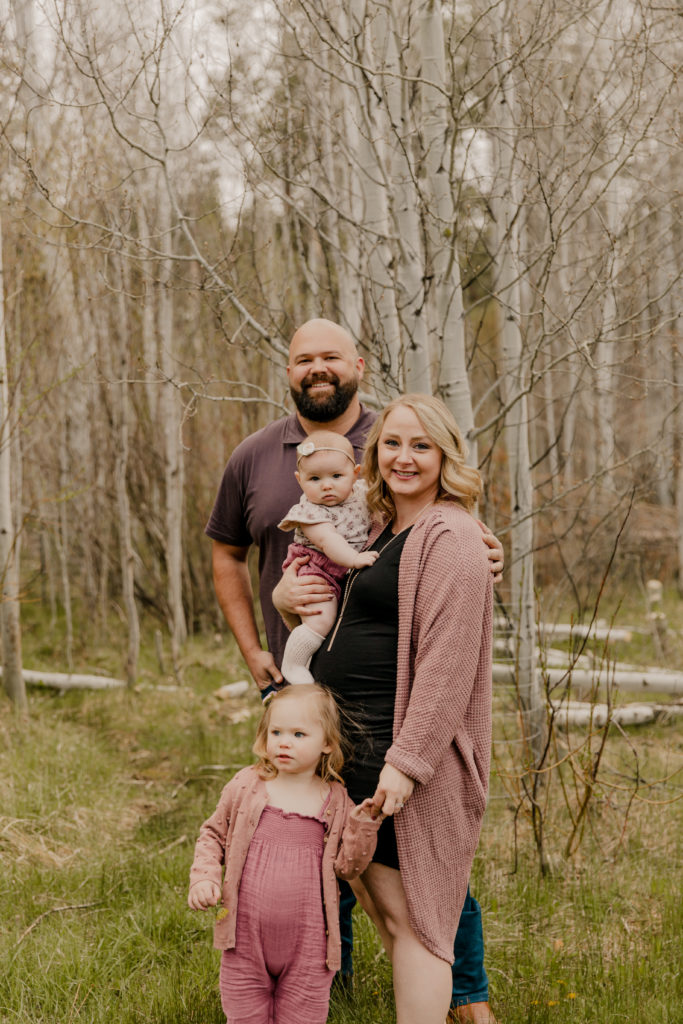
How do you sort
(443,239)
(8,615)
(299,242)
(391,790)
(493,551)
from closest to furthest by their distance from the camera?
1. (391,790)
2. (493,551)
3. (443,239)
4. (299,242)
5. (8,615)

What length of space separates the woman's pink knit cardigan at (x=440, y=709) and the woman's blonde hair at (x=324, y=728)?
6.9 inches

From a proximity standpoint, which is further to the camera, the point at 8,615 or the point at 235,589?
the point at 8,615

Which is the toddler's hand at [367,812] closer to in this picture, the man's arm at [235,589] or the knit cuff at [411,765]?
the knit cuff at [411,765]

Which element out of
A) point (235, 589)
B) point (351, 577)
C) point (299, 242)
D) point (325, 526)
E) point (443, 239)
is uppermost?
point (299, 242)

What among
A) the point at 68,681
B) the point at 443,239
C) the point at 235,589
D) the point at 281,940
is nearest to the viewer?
the point at 281,940

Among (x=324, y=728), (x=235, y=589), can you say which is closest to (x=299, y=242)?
(x=235, y=589)

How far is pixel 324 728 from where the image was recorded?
89.1 inches

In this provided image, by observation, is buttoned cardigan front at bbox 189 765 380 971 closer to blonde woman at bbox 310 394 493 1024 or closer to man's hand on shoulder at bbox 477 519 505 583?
blonde woman at bbox 310 394 493 1024

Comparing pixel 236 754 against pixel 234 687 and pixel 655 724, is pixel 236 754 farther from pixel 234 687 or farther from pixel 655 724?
pixel 655 724

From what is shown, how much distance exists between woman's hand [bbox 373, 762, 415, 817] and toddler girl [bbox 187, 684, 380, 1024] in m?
0.06

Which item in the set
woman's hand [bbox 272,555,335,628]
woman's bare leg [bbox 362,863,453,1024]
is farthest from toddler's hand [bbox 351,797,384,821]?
woman's hand [bbox 272,555,335,628]

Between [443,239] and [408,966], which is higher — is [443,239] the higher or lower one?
the higher one

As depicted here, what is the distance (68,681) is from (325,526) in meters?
5.07

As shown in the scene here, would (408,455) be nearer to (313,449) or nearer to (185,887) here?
(313,449)
